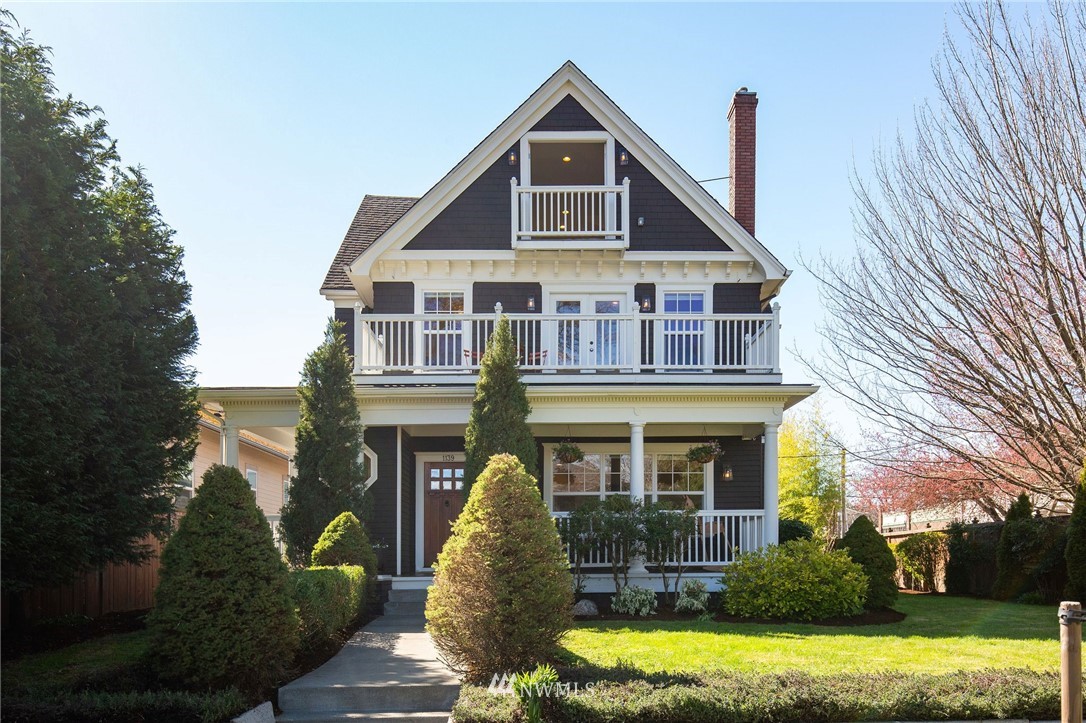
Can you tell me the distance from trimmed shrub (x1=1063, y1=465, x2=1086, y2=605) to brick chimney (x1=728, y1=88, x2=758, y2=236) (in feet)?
25.4

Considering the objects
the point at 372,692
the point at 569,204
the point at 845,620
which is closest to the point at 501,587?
the point at 372,692

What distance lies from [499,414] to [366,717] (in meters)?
6.21

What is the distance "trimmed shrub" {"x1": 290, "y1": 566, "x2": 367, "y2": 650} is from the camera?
28.2 ft

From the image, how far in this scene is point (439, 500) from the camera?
1647cm

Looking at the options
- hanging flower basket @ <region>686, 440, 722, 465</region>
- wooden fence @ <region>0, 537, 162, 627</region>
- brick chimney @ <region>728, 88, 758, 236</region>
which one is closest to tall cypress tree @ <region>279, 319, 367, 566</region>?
wooden fence @ <region>0, 537, 162, 627</region>

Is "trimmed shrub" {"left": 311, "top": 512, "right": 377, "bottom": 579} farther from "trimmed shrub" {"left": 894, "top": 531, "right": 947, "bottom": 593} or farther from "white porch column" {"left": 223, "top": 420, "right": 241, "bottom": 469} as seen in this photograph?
"trimmed shrub" {"left": 894, "top": 531, "right": 947, "bottom": 593}

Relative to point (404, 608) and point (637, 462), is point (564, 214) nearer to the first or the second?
point (637, 462)

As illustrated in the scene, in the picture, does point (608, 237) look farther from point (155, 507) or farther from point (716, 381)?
point (155, 507)

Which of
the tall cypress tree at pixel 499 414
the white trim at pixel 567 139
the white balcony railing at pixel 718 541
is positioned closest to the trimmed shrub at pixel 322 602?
the tall cypress tree at pixel 499 414

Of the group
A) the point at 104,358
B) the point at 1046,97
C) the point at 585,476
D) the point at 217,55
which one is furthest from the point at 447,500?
the point at 1046,97

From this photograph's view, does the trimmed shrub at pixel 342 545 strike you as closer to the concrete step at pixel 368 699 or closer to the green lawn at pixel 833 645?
the green lawn at pixel 833 645

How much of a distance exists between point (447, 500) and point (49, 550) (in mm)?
8385

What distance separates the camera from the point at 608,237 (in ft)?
53.1

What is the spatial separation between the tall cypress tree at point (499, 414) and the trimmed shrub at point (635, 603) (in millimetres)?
2359
